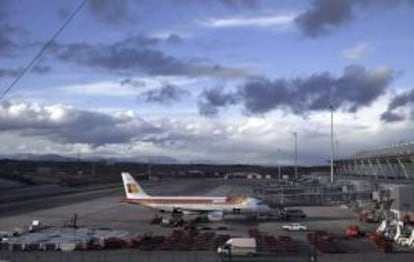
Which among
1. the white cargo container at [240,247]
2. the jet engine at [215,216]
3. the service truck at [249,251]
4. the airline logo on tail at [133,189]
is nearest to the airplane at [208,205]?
the jet engine at [215,216]

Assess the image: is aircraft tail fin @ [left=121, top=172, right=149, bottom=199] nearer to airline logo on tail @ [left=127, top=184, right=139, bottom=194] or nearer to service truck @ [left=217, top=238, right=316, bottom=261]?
airline logo on tail @ [left=127, top=184, right=139, bottom=194]

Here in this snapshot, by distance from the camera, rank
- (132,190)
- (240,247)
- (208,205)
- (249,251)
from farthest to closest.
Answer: (132,190), (208,205), (240,247), (249,251)

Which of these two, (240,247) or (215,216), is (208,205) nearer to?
(215,216)

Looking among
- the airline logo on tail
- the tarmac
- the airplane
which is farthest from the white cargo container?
the airline logo on tail

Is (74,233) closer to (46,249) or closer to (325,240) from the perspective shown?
(46,249)

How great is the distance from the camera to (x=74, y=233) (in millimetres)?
80688

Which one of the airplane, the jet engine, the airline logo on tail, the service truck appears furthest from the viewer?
the airline logo on tail

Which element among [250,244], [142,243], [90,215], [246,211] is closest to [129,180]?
[90,215]

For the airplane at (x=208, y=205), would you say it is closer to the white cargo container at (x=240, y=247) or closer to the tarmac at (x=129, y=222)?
the tarmac at (x=129, y=222)

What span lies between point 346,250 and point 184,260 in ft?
87.3

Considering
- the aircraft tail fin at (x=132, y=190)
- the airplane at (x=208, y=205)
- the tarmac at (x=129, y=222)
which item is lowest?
the tarmac at (x=129, y=222)

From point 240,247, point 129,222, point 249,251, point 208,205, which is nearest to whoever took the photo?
point 249,251

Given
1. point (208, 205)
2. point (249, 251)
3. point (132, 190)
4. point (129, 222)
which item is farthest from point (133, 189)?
point (249, 251)

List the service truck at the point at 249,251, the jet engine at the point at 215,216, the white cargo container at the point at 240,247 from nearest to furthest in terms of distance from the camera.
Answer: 1. the service truck at the point at 249,251
2. the white cargo container at the point at 240,247
3. the jet engine at the point at 215,216
